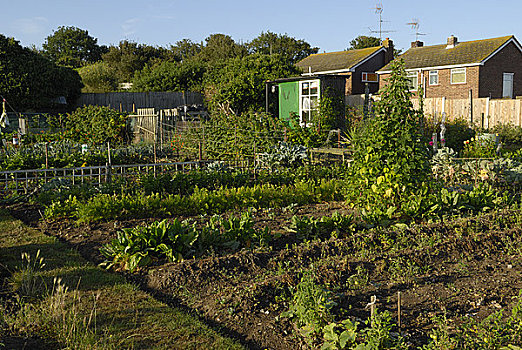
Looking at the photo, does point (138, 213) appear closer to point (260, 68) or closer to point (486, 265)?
point (486, 265)

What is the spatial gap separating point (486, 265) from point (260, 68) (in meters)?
20.3

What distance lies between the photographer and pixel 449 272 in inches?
181

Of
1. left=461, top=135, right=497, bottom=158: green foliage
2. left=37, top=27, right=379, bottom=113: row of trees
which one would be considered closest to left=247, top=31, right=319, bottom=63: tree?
left=37, top=27, right=379, bottom=113: row of trees

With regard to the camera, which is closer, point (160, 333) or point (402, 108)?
point (160, 333)

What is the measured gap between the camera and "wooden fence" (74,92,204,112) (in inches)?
1053

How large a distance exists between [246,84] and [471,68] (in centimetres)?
1319

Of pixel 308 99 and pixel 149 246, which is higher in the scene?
pixel 308 99

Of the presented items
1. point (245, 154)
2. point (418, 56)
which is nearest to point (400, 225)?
point (245, 154)

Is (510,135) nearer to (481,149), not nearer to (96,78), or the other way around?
(481,149)

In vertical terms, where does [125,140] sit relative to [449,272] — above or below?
above

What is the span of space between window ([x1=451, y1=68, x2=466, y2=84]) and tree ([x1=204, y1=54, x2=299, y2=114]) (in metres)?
9.65

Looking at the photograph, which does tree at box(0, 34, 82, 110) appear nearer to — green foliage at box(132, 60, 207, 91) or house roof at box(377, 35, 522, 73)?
green foliage at box(132, 60, 207, 91)

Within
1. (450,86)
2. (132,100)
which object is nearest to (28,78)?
(132,100)

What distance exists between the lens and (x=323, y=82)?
1781 cm
